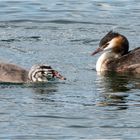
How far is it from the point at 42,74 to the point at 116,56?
3.02m

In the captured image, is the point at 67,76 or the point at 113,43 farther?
the point at 113,43

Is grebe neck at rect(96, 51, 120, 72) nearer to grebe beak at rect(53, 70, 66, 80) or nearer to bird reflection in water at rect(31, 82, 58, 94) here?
grebe beak at rect(53, 70, 66, 80)

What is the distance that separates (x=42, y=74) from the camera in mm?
15484

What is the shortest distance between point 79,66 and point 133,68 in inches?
40.3

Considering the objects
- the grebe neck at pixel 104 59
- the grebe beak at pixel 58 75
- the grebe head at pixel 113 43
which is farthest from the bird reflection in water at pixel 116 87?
the grebe head at pixel 113 43

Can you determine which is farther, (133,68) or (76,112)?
(133,68)

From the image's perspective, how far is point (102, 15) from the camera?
23.0 m

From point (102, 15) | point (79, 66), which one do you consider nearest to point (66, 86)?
point (79, 66)

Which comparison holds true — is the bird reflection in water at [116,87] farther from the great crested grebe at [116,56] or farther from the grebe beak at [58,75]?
the grebe beak at [58,75]

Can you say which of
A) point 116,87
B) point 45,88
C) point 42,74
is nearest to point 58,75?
point 42,74

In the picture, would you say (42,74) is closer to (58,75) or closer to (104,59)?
(58,75)

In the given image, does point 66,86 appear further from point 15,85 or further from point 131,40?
point 131,40

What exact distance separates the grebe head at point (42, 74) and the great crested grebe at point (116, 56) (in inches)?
77.5

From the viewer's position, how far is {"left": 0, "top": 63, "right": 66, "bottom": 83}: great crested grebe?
Result: 50.4 feet
